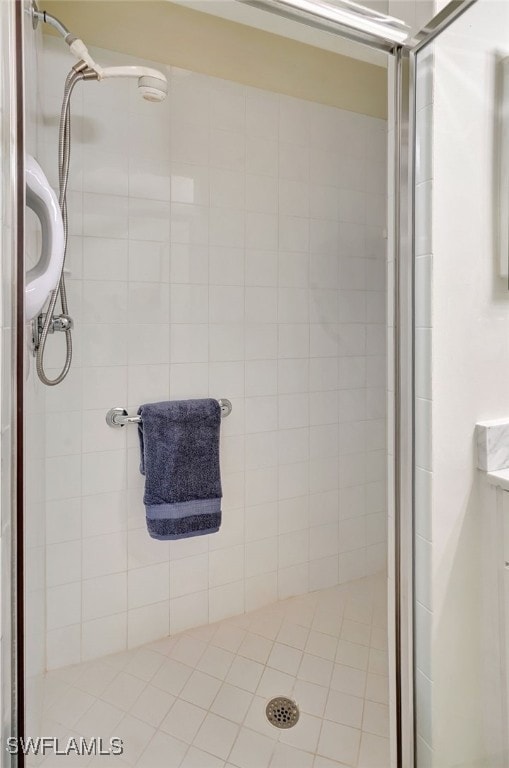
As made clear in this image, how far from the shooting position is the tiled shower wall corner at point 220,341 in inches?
58.1

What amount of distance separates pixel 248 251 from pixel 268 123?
0.46 metres

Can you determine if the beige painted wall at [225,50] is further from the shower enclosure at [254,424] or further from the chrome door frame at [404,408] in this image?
the chrome door frame at [404,408]

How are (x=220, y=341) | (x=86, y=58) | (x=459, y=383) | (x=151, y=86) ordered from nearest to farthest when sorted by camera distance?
(x=459, y=383), (x=86, y=58), (x=151, y=86), (x=220, y=341)

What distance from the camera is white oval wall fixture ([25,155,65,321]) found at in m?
0.81

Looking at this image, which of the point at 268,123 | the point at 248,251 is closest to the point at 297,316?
the point at 248,251

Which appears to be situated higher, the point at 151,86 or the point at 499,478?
the point at 151,86

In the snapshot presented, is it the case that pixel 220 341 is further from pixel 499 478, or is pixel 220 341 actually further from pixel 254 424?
pixel 499 478

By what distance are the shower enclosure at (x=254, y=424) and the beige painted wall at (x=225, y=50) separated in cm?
3

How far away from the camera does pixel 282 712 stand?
131cm

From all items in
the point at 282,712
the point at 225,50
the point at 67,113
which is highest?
the point at 225,50

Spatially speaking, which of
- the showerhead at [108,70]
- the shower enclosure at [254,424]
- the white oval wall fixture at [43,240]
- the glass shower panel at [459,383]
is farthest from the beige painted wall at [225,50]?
the white oval wall fixture at [43,240]

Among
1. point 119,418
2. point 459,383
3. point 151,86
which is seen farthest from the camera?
point 119,418

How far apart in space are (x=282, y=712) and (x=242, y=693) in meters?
0.14

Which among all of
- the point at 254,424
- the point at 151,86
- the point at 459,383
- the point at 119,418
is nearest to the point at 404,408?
the point at 459,383
